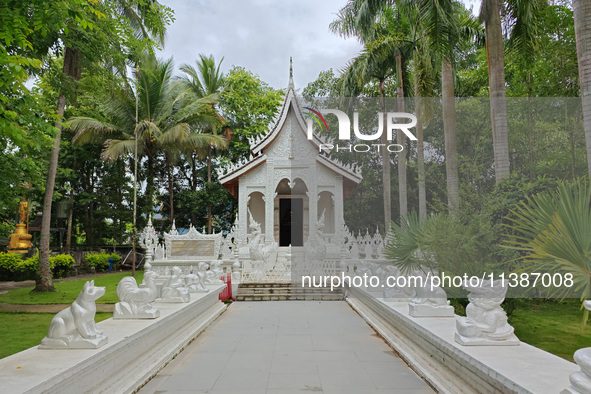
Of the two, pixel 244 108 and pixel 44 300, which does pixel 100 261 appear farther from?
pixel 244 108

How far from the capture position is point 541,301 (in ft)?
32.1

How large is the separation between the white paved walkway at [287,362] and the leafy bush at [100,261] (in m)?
14.5

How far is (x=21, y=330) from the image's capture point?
7969mm

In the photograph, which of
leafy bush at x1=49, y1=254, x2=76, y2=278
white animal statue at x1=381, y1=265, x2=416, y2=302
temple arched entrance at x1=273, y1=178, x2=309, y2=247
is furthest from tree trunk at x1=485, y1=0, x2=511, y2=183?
leafy bush at x1=49, y1=254, x2=76, y2=278

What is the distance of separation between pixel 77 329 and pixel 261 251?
1075cm

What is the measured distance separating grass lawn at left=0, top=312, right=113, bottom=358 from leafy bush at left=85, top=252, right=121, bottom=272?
38.5ft

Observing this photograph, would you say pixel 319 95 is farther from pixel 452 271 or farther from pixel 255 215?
pixel 452 271

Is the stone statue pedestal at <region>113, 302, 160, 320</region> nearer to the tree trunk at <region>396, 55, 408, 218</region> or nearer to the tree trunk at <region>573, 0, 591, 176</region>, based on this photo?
the tree trunk at <region>573, 0, 591, 176</region>

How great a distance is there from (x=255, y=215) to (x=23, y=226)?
1160 centimetres

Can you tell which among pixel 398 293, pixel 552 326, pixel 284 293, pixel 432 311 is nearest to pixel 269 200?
pixel 284 293

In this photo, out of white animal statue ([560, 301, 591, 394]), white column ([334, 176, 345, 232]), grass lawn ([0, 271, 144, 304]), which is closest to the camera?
white animal statue ([560, 301, 591, 394])

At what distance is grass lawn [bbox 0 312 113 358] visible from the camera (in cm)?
677

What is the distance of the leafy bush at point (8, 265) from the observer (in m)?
16.7

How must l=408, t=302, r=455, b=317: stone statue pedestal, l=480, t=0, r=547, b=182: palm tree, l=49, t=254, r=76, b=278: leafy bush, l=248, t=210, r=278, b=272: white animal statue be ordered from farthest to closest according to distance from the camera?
l=49, t=254, r=76, b=278: leafy bush → l=248, t=210, r=278, b=272: white animal statue → l=480, t=0, r=547, b=182: palm tree → l=408, t=302, r=455, b=317: stone statue pedestal
